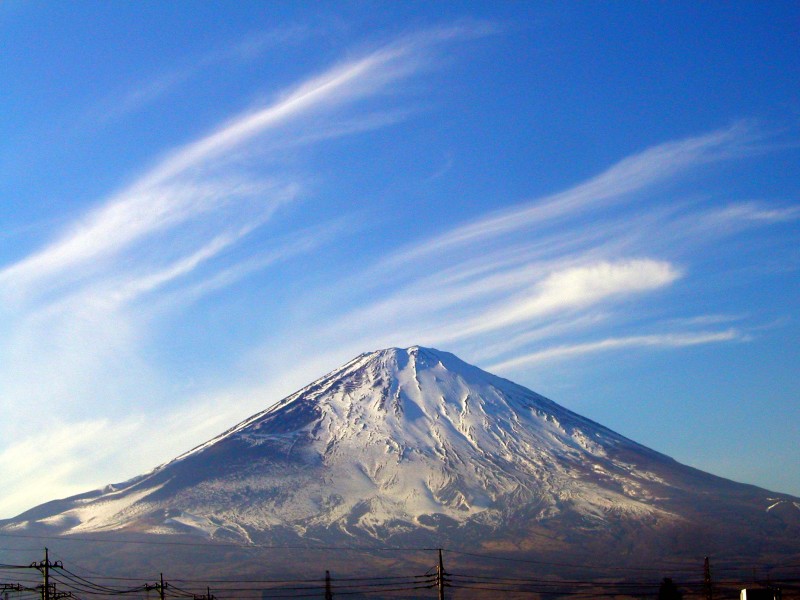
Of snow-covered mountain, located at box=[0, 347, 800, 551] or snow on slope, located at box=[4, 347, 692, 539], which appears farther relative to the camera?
snow on slope, located at box=[4, 347, 692, 539]

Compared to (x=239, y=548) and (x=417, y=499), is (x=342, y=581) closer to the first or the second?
(x=239, y=548)

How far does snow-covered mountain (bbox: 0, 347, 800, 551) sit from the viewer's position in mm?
148375

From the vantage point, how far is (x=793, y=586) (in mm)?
111062

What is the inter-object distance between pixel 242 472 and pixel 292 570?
141 feet

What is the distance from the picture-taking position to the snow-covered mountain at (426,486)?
148375 mm

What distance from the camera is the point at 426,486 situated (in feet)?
539

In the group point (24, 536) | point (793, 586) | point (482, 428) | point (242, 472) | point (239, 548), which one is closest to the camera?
point (793, 586)

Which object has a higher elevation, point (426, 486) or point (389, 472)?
point (389, 472)

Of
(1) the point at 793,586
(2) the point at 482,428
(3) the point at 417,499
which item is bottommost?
(1) the point at 793,586

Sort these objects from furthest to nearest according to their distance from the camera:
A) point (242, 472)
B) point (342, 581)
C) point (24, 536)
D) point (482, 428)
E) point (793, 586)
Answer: point (482, 428) → point (242, 472) → point (24, 536) → point (342, 581) → point (793, 586)

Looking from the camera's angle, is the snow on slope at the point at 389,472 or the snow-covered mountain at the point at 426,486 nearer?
the snow-covered mountain at the point at 426,486

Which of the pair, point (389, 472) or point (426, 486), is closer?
point (426, 486)

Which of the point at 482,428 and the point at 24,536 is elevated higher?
the point at 482,428

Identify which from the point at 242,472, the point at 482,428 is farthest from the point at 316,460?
the point at 482,428
